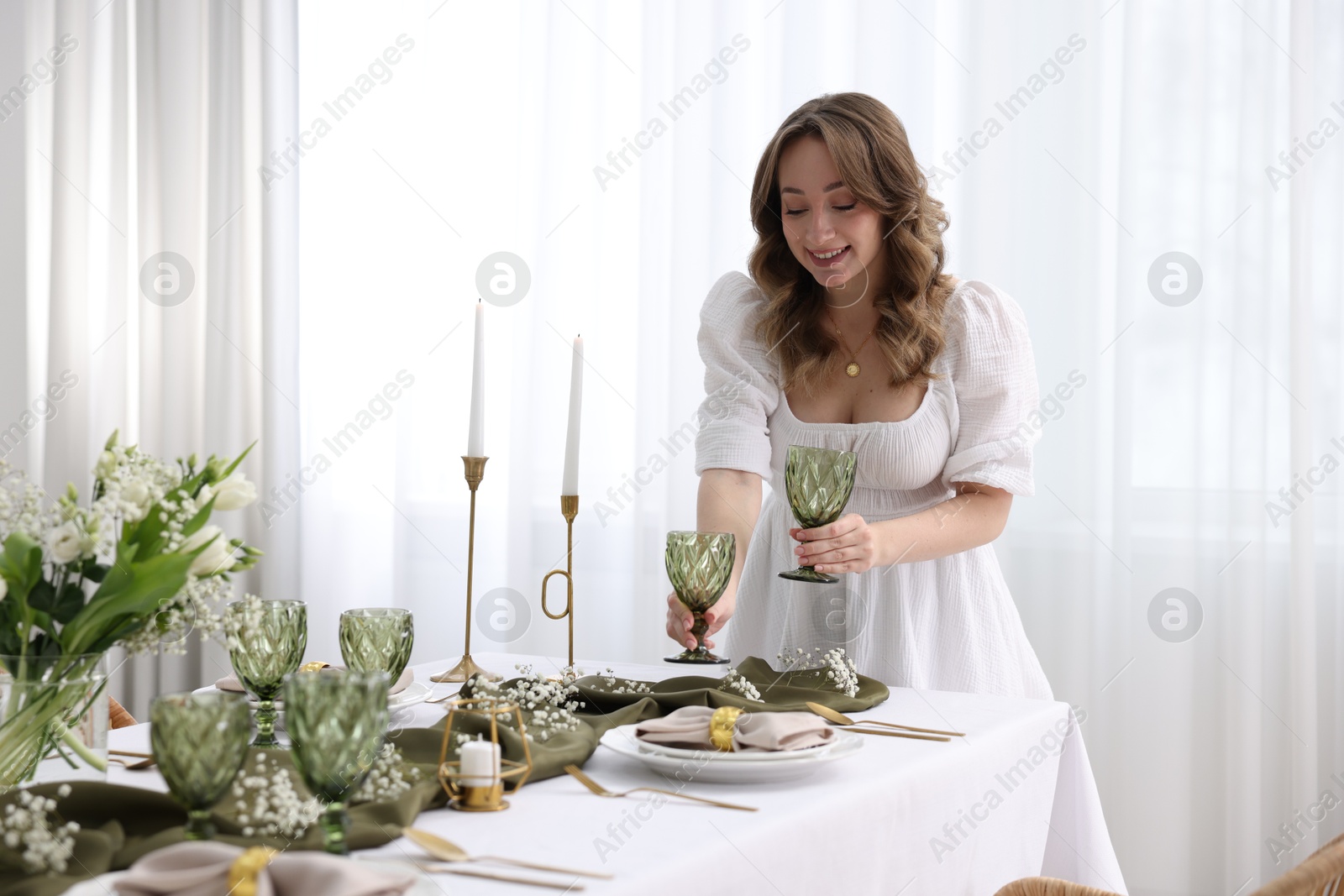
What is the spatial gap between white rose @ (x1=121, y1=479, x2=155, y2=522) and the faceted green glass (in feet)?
1.10

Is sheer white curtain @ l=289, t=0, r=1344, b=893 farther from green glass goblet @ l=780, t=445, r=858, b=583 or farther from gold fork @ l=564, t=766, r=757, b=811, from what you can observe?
gold fork @ l=564, t=766, r=757, b=811

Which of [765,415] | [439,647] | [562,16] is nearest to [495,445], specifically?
[439,647]

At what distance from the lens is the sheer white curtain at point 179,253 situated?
12.0 ft

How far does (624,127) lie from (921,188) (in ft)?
5.16

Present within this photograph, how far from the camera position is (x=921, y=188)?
1.90 metres

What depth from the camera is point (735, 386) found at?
1.92 metres

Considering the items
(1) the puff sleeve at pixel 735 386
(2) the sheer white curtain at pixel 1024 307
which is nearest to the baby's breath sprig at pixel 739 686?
(1) the puff sleeve at pixel 735 386

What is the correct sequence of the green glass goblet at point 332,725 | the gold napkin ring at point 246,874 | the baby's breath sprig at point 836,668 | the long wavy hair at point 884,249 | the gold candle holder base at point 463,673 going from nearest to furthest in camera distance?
the gold napkin ring at point 246,874 < the green glass goblet at point 332,725 < the baby's breath sprig at point 836,668 < the gold candle holder base at point 463,673 < the long wavy hair at point 884,249

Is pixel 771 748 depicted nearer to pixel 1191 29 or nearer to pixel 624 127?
pixel 1191 29

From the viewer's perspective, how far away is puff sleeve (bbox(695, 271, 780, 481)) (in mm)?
1889

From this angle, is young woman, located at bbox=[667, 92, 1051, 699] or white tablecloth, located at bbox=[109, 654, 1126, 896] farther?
young woman, located at bbox=[667, 92, 1051, 699]

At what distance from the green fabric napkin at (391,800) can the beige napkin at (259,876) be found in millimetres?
88

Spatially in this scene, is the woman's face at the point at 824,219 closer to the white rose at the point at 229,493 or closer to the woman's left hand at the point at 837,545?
the woman's left hand at the point at 837,545

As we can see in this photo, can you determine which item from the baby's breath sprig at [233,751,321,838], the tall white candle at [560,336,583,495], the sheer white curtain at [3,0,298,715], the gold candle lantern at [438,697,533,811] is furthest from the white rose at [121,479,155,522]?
the sheer white curtain at [3,0,298,715]
